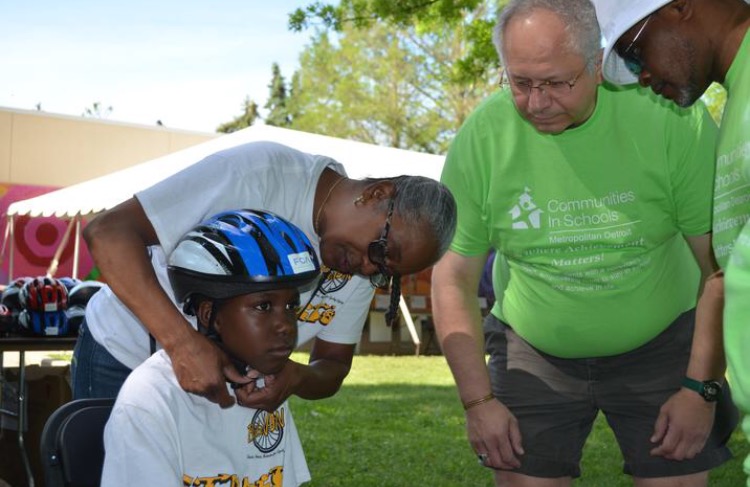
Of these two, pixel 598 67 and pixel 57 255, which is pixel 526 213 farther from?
pixel 57 255

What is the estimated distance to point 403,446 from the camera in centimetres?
881

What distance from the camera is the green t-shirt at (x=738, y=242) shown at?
1690 mm

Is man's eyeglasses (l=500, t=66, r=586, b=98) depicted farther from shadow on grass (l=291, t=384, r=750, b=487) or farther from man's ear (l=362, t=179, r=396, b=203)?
shadow on grass (l=291, t=384, r=750, b=487)

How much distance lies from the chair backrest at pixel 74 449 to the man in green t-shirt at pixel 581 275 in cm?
141

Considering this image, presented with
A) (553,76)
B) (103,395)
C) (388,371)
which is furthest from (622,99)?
(388,371)

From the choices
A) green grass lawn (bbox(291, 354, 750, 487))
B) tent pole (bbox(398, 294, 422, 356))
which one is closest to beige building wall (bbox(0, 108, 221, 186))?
tent pole (bbox(398, 294, 422, 356))

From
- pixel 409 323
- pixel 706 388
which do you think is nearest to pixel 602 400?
pixel 706 388

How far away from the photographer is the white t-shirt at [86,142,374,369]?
9.38ft

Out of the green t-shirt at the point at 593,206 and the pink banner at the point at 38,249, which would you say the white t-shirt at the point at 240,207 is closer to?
the green t-shirt at the point at 593,206

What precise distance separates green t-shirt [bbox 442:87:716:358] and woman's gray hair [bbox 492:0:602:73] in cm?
34

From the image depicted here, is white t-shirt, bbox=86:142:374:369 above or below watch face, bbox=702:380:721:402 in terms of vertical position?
above

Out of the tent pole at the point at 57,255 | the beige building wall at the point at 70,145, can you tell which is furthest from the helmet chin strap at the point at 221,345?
the beige building wall at the point at 70,145

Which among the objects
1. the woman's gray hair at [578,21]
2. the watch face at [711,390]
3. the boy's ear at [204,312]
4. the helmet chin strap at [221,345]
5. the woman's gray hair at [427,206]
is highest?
the woman's gray hair at [578,21]

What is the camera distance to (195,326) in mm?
2930
